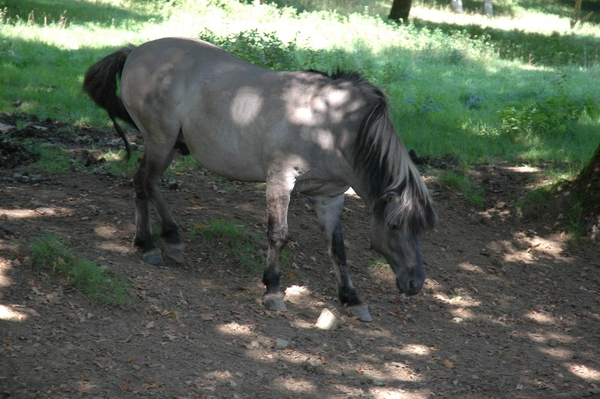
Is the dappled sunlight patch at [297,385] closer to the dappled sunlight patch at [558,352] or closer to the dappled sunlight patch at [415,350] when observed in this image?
the dappled sunlight patch at [415,350]

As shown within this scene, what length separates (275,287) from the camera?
17.5 feet

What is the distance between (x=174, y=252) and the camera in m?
5.82

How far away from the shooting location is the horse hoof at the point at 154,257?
18.7 feet

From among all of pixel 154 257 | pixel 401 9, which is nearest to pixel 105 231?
pixel 154 257

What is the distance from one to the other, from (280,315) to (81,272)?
63.2 inches

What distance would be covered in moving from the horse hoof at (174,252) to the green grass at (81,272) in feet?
2.52

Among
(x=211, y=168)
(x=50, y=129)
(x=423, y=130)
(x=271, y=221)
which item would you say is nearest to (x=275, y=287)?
(x=271, y=221)

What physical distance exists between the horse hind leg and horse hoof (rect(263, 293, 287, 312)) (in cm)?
100

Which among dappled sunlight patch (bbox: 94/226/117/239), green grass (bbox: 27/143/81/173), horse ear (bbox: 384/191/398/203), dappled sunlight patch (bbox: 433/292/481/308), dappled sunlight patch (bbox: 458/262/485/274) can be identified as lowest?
dappled sunlight patch (bbox: 433/292/481/308)

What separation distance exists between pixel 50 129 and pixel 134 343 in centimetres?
511

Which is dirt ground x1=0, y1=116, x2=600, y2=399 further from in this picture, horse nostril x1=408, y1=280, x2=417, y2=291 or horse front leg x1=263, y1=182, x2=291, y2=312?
horse nostril x1=408, y1=280, x2=417, y2=291

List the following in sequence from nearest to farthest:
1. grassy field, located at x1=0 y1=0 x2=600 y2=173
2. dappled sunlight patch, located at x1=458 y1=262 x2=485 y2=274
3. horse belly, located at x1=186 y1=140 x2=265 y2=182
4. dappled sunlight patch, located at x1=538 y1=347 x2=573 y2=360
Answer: dappled sunlight patch, located at x1=538 y1=347 x2=573 y2=360, horse belly, located at x1=186 y1=140 x2=265 y2=182, dappled sunlight patch, located at x1=458 y1=262 x2=485 y2=274, grassy field, located at x1=0 y1=0 x2=600 y2=173

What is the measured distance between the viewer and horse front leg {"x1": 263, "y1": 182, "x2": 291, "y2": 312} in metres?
5.18

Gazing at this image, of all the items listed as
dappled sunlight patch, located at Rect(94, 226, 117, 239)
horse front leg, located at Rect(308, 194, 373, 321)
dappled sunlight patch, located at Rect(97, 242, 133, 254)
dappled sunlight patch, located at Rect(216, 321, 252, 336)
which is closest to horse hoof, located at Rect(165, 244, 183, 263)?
dappled sunlight patch, located at Rect(97, 242, 133, 254)
